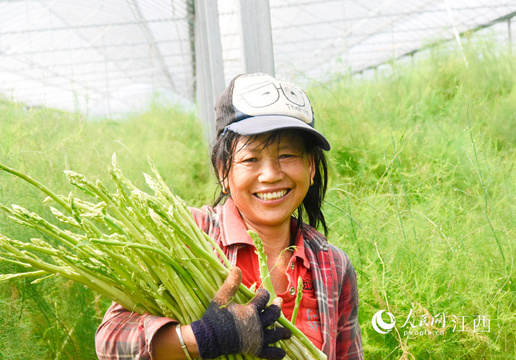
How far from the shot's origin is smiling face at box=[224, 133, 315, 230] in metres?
1.23

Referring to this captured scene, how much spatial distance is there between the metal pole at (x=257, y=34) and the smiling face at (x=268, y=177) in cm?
78

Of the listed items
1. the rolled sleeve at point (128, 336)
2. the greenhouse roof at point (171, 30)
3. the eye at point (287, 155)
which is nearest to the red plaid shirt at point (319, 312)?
the rolled sleeve at point (128, 336)

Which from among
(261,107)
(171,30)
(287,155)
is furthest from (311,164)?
(171,30)

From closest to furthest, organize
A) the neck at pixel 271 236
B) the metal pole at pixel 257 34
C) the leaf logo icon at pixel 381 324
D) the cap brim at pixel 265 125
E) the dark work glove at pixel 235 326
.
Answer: the dark work glove at pixel 235 326, the cap brim at pixel 265 125, the neck at pixel 271 236, the leaf logo icon at pixel 381 324, the metal pole at pixel 257 34

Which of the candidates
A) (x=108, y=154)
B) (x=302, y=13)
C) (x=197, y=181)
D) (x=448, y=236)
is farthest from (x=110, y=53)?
(x=448, y=236)

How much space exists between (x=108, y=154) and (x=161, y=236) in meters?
1.97

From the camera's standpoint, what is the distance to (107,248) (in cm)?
99

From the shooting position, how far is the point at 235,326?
3.07 ft

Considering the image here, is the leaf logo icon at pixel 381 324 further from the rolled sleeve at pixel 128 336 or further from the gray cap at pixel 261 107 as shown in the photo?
the rolled sleeve at pixel 128 336

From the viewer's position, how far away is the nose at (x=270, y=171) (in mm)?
1212

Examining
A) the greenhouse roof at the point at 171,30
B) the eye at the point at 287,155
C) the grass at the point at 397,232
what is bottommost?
the grass at the point at 397,232

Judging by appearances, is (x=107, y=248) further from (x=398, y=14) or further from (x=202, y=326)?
(x=398, y=14)

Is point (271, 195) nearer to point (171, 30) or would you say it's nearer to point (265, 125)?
point (265, 125)

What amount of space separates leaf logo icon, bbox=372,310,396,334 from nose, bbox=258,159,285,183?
0.81 meters
